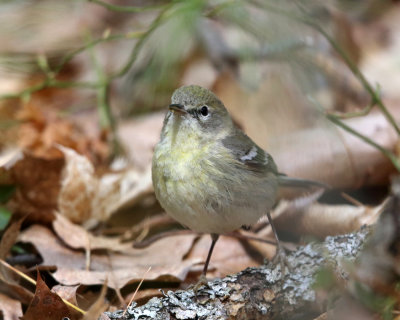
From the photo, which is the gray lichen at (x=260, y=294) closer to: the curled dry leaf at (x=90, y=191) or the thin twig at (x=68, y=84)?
the curled dry leaf at (x=90, y=191)

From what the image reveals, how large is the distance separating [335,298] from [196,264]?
1143mm

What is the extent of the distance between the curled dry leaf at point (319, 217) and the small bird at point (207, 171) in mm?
610

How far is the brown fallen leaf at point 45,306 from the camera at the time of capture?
104 inches

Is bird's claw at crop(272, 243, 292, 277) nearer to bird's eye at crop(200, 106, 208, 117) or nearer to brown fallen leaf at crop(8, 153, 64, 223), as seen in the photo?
bird's eye at crop(200, 106, 208, 117)

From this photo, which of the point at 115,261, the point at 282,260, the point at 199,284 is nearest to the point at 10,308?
the point at 115,261

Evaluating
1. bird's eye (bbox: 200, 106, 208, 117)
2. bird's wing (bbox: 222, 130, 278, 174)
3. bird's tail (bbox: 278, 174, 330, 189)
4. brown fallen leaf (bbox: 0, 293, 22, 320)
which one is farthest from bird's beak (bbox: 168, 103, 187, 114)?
brown fallen leaf (bbox: 0, 293, 22, 320)

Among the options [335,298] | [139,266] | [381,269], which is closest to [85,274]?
[139,266]

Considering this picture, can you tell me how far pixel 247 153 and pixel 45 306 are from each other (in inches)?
58.8

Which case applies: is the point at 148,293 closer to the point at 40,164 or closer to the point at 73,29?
the point at 40,164

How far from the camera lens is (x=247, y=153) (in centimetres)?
329

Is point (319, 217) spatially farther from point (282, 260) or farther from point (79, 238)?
point (79, 238)

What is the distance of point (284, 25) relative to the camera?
579 cm

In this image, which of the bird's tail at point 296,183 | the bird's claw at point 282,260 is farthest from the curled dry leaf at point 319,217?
the bird's claw at point 282,260

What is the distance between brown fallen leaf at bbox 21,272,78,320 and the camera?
2635mm
